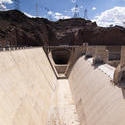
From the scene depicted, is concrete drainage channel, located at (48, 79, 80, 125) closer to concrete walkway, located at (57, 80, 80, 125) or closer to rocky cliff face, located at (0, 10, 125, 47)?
concrete walkway, located at (57, 80, 80, 125)

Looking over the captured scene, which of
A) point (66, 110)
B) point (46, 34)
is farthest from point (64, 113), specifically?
point (46, 34)

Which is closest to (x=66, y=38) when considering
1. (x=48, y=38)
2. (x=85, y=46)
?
(x=48, y=38)

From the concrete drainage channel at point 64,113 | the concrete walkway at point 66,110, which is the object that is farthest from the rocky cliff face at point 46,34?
the concrete drainage channel at point 64,113

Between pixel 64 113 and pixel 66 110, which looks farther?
pixel 66 110

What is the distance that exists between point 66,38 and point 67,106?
38.0 metres

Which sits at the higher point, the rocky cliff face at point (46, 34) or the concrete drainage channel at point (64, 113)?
the rocky cliff face at point (46, 34)

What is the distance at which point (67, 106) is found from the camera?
1327 cm

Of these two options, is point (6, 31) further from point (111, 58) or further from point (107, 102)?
point (107, 102)

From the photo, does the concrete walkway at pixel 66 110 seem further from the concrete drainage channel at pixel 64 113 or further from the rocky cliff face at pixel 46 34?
the rocky cliff face at pixel 46 34

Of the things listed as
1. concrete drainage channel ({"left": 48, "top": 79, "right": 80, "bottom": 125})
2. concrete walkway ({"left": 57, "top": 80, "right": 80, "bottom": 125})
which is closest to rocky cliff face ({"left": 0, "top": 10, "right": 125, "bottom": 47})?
concrete walkway ({"left": 57, "top": 80, "right": 80, "bottom": 125})

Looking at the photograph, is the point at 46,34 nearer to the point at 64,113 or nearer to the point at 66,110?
the point at 66,110

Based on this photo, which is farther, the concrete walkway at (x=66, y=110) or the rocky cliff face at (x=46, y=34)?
the rocky cliff face at (x=46, y=34)

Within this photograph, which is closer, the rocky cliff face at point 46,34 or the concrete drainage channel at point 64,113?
the concrete drainage channel at point 64,113

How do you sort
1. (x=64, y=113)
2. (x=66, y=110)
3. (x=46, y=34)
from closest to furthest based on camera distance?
1. (x=64, y=113)
2. (x=66, y=110)
3. (x=46, y=34)
